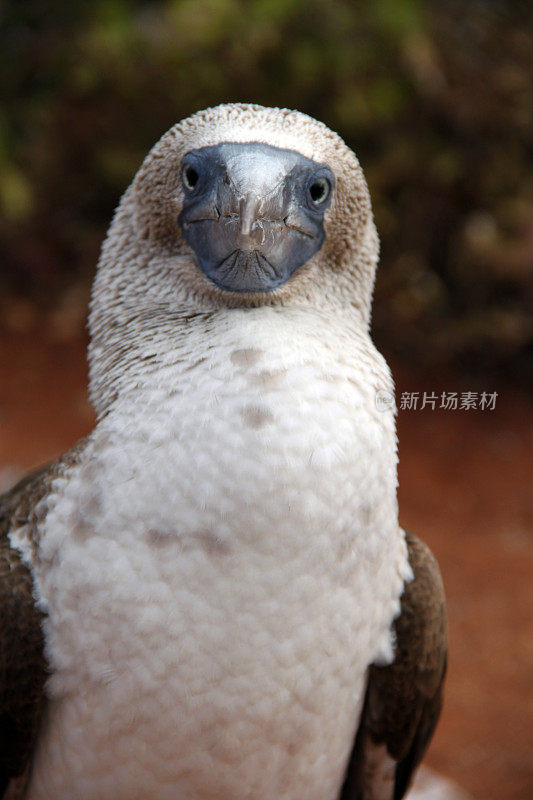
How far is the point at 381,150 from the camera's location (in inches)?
250

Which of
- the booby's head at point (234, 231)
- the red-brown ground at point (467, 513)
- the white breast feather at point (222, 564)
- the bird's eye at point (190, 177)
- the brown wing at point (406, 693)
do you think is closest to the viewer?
the white breast feather at point (222, 564)

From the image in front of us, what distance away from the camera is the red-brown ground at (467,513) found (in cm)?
412

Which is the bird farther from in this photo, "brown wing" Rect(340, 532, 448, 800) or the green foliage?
the green foliage

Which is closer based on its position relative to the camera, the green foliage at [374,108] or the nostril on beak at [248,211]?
the nostril on beak at [248,211]

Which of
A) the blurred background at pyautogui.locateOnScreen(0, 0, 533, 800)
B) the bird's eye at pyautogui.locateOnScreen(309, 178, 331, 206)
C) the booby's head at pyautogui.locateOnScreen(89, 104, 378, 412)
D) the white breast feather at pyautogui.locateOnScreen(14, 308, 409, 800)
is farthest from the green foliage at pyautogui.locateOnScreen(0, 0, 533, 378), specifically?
the white breast feather at pyautogui.locateOnScreen(14, 308, 409, 800)

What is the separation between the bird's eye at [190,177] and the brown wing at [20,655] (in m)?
0.64

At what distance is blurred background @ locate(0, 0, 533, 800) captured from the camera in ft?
19.8

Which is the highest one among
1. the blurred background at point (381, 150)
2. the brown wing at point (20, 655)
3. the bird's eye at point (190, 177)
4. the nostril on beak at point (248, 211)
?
the blurred background at point (381, 150)

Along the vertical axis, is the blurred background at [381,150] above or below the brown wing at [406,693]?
above

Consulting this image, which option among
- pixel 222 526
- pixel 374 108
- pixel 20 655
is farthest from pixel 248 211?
pixel 374 108

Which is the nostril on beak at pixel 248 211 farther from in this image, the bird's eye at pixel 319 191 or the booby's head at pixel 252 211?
the bird's eye at pixel 319 191

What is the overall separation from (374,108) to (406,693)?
15.7 ft

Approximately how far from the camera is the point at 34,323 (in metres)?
6.73

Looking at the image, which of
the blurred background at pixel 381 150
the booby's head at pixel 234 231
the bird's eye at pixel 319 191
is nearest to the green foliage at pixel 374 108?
the blurred background at pixel 381 150
